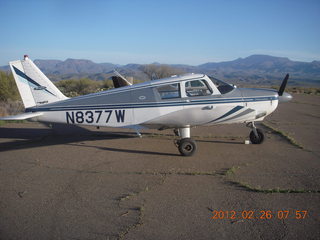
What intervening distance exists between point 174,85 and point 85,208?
4415 millimetres

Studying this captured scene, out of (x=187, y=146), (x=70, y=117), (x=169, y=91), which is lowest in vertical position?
(x=187, y=146)

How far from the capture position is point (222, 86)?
8016 mm

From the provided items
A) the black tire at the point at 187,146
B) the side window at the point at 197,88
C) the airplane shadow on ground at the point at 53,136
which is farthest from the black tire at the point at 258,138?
the airplane shadow on ground at the point at 53,136

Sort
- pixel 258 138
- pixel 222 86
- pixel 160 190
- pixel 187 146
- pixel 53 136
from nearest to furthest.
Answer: pixel 160 190 < pixel 187 146 < pixel 222 86 < pixel 258 138 < pixel 53 136

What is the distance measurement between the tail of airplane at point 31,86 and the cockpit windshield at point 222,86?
5.07 metres

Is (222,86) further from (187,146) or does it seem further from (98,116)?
(98,116)

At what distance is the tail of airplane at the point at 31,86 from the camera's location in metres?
8.76

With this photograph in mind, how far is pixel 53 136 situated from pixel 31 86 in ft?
8.40

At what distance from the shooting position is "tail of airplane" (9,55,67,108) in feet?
28.7

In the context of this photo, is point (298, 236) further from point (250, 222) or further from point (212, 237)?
point (212, 237)
